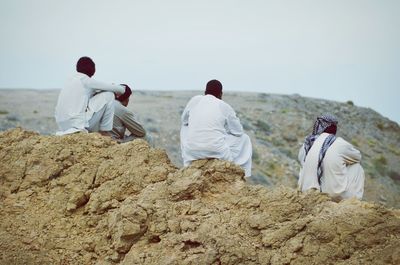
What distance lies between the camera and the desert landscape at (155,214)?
16.2 ft

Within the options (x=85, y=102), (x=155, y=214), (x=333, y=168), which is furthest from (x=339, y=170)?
(x=85, y=102)

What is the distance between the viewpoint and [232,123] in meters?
7.34

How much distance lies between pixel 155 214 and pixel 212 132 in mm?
1763

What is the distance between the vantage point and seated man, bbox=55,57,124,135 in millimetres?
7562

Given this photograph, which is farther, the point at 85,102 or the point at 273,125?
the point at 273,125

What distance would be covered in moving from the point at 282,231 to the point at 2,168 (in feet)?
9.34

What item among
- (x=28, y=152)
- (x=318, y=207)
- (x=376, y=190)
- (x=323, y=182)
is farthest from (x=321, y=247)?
(x=376, y=190)

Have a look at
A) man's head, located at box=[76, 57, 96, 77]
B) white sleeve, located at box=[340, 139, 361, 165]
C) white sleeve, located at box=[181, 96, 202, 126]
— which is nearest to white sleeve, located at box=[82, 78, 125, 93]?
man's head, located at box=[76, 57, 96, 77]

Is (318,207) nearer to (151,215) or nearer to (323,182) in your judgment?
(151,215)

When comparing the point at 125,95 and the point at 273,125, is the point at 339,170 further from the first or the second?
the point at 273,125

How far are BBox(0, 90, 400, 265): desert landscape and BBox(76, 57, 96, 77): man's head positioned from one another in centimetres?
124

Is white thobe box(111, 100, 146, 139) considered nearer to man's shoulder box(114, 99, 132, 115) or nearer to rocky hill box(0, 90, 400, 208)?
man's shoulder box(114, 99, 132, 115)

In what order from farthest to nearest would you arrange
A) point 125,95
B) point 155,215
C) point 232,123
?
point 125,95 < point 232,123 < point 155,215

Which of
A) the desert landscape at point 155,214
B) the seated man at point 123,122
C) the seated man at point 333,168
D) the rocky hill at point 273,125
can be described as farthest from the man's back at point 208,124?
the rocky hill at point 273,125
